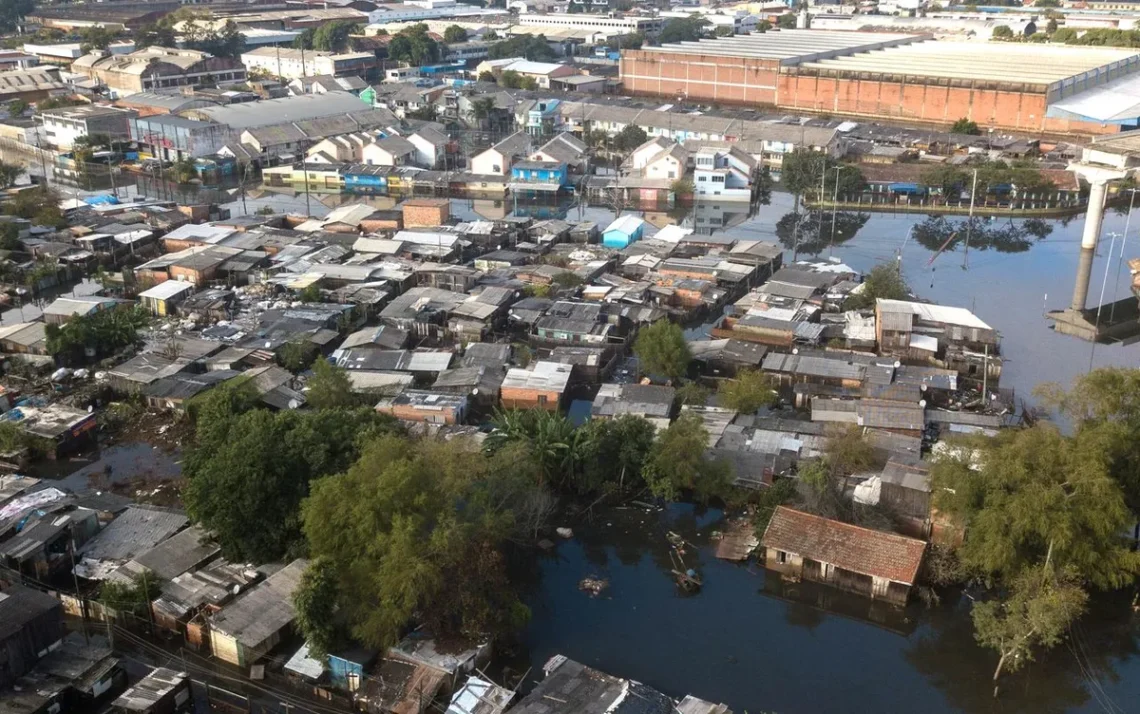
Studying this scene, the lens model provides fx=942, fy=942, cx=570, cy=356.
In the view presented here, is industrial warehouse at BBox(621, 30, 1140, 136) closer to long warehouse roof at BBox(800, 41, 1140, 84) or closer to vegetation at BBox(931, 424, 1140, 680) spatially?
long warehouse roof at BBox(800, 41, 1140, 84)

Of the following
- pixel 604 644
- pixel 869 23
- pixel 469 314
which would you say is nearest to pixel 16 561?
pixel 604 644

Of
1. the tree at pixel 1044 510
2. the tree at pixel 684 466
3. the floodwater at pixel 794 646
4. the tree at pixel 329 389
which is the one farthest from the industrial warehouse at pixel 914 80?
the tree at pixel 329 389

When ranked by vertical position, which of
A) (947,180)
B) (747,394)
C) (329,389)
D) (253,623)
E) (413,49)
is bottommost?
(253,623)

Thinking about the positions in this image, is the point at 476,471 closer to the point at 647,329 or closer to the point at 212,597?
the point at 212,597

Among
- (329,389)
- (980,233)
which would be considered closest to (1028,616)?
(329,389)

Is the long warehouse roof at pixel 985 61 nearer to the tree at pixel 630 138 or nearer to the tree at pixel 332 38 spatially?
the tree at pixel 630 138

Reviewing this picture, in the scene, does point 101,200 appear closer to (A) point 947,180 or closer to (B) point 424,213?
(B) point 424,213
